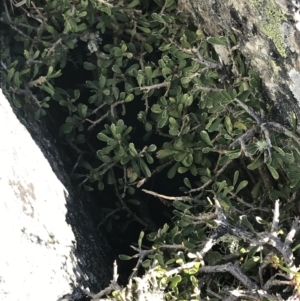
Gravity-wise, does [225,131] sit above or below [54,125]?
above

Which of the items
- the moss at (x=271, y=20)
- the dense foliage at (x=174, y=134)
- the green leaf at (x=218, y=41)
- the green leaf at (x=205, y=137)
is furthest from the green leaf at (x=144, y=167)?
the moss at (x=271, y=20)

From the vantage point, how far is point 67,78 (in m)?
2.24

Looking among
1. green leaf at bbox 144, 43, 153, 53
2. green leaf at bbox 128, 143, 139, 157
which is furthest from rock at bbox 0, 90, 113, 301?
green leaf at bbox 144, 43, 153, 53

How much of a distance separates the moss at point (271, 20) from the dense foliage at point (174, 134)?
18 cm

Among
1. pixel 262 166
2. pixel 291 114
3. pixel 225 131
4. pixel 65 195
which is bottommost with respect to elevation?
pixel 65 195

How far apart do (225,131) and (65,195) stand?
1.97ft

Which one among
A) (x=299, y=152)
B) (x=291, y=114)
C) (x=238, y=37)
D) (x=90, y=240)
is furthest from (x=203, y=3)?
(x=90, y=240)

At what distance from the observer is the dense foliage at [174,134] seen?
1528mm

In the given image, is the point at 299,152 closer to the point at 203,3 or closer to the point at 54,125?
the point at 203,3

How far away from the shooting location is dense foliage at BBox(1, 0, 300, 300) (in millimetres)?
1528

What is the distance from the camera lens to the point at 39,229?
5.18ft

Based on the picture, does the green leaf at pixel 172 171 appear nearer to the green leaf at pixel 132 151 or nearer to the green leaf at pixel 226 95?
the green leaf at pixel 132 151

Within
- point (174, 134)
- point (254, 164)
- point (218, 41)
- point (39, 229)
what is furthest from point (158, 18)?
point (39, 229)

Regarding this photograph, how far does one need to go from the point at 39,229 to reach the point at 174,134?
58cm
